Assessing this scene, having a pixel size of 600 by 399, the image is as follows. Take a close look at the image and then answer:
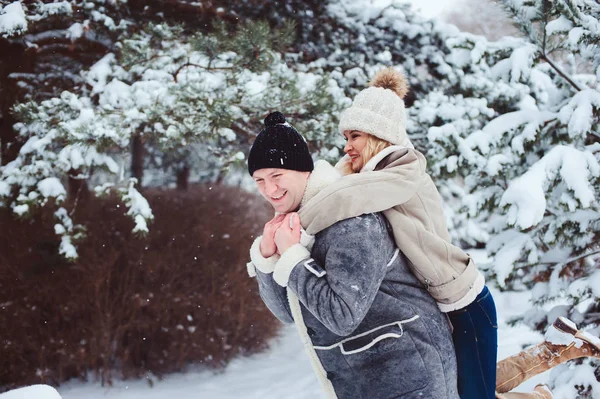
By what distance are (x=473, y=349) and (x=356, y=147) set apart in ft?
2.91

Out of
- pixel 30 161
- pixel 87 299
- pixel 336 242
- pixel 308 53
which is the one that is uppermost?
pixel 336 242

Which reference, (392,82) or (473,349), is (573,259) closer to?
(473,349)

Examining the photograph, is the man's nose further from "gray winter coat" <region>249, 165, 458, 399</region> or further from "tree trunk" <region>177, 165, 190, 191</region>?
"tree trunk" <region>177, 165, 190, 191</region>

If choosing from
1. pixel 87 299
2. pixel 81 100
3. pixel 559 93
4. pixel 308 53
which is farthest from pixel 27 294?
pixel 559 93

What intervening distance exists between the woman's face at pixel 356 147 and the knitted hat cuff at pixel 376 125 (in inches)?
1.7

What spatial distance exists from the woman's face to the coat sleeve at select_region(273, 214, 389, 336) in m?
0.44

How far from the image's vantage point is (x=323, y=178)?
5.74ft

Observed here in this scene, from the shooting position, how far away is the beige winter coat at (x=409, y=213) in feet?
5.16

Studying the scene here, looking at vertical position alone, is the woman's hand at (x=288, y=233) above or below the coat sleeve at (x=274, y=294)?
above

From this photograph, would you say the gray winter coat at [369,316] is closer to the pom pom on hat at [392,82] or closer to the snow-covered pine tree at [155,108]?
the pom pom on hat at [392,82]

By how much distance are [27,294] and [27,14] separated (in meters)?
2.93

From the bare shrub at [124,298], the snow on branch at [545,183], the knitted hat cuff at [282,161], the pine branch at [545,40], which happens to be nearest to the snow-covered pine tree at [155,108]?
the bare shrub at [124,298]

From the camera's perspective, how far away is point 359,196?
5.14 ft

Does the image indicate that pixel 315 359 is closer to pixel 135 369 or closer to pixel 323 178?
pixel 323 178
